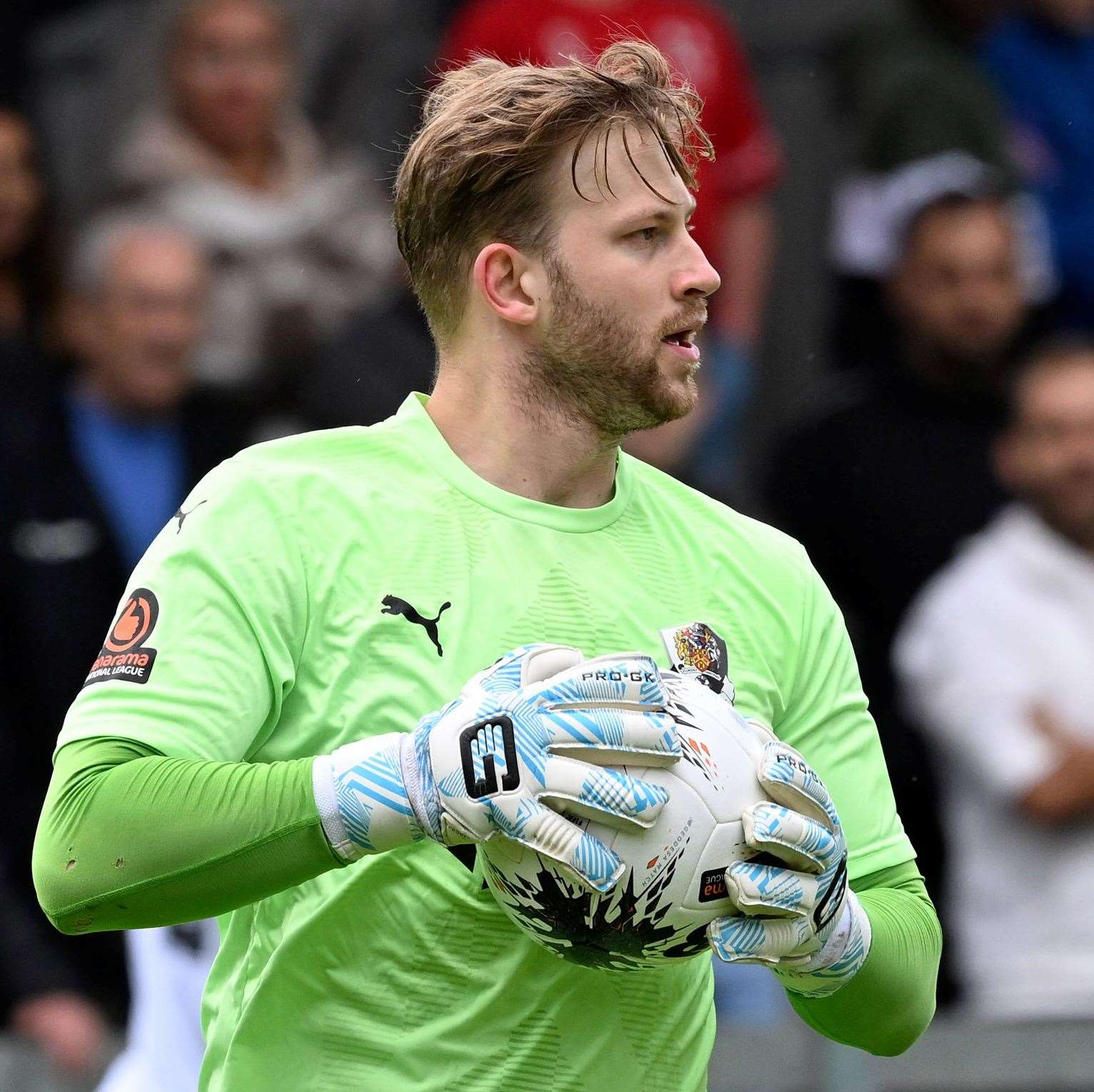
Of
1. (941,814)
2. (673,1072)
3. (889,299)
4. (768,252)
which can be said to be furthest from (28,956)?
(768,252)

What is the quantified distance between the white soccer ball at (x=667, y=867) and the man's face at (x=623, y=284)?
502 millimetres

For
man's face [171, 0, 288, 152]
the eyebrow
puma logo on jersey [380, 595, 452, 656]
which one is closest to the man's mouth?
the eyebrow

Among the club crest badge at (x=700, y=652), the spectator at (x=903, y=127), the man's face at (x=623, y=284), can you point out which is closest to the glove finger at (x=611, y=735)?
the club crest badge at (x=700, y=652)

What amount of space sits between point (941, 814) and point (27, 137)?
3.32 meters

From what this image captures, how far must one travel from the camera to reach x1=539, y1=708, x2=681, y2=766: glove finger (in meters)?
2.24

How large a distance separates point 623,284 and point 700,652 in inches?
20.0

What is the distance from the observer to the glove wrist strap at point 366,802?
7.56 ft

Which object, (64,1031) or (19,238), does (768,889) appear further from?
(19,238)

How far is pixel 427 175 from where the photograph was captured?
2.80 metres

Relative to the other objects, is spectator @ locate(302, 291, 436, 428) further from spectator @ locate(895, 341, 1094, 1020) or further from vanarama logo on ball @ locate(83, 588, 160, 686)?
vanarama logo on ball @ locate(83, 588, 160, 686)

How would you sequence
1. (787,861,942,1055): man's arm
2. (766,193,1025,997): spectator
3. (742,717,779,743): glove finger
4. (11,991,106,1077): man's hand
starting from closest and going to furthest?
(742,717,779,743): glove finger → (787,861,942,1055): man's arm → (11,991,106,1077): man's hand → (766,193,1025,997): spectator

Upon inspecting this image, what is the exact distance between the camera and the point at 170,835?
2316 millimetres

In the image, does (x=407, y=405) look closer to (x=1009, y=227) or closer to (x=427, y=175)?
(x=427, y=175)

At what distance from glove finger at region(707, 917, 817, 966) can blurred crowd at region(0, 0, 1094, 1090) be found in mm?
2492
